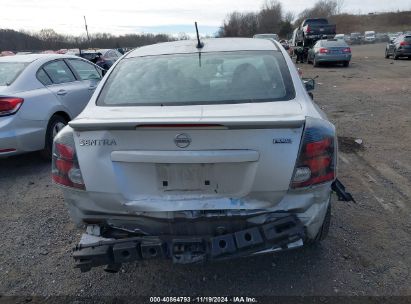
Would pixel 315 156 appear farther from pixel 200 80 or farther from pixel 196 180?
pixel 200 80

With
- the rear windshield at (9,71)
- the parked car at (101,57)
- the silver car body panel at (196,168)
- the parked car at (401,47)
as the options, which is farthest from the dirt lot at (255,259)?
the parked car at (401,47)

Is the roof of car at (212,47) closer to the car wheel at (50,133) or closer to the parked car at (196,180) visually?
the parked car at (196,180)

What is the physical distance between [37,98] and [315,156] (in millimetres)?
4486

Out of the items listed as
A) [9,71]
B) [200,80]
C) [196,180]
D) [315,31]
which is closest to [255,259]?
[196,180]

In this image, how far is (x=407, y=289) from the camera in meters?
2.86

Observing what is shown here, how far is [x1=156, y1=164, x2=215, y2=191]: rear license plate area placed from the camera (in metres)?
2.51

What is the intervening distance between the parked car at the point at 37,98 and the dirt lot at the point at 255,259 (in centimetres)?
53

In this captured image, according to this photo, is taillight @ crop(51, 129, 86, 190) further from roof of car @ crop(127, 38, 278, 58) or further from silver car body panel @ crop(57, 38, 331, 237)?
roof of car @ crop(127, 38, 278, 58)

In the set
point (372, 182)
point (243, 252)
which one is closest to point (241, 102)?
point (243, 252)

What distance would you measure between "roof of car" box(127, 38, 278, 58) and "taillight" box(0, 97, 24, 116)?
7.64 feet

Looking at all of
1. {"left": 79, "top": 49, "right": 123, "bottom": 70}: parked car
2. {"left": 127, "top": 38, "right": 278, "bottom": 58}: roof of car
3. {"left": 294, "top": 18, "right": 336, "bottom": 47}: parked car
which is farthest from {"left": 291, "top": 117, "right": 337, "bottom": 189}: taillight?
{"left": 294, "top": 18, "right": 336, "bottom": 47}: parked car

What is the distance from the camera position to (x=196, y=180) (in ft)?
8.30

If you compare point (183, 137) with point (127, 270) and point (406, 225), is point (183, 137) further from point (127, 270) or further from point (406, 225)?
point (406, 225)

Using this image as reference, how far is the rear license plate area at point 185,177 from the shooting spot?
8.23 feet
